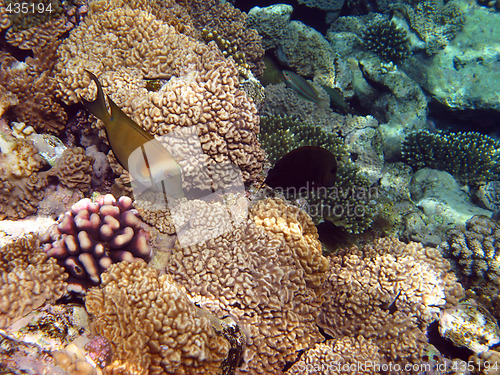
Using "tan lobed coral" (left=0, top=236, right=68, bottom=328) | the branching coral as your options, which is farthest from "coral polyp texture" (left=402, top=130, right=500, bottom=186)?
"tan lobed coral" (left=0, top=236, right=68, bottom=328)

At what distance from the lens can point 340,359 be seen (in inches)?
111

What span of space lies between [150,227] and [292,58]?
550 cm

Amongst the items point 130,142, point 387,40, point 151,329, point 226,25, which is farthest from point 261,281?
point 387,40

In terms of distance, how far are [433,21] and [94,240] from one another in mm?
10846

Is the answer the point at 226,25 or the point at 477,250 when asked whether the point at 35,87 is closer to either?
the point at 226,25

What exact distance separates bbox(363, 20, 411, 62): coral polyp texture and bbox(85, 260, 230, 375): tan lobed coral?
8951 millimetres

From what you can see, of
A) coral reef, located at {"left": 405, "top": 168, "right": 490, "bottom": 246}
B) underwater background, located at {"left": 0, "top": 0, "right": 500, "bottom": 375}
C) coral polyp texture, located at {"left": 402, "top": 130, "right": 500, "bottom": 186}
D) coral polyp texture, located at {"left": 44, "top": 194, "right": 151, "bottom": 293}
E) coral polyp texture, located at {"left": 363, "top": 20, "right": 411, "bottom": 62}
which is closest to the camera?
underwater background, located at {"left": 0, "top": 0, "right": 500, "bottom": 375}

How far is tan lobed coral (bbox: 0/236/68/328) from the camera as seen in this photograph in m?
1.86

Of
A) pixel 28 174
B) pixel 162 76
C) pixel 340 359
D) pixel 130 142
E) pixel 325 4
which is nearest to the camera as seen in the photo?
pixel 130 142

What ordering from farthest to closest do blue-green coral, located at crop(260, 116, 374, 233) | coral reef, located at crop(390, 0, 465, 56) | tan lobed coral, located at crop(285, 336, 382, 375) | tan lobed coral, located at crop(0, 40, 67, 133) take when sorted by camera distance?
coral reef, located at crop(390, 0, 465, 56), blue-green coral, located at crop(260, 116, 374, 233), tan lobed coral, located at crop(0, 40, 67, 133), tan lobed coral, located at crop(285, 336, 382, 375)

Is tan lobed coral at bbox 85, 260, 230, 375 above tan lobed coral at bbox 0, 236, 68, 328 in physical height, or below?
below

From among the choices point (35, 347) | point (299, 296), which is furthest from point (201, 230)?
point (35, 347)

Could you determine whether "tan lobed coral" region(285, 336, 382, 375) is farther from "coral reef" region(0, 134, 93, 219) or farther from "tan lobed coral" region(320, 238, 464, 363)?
"coral reef" region(0, 134, 93, 219)

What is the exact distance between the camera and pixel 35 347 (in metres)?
Answer: 1.61
